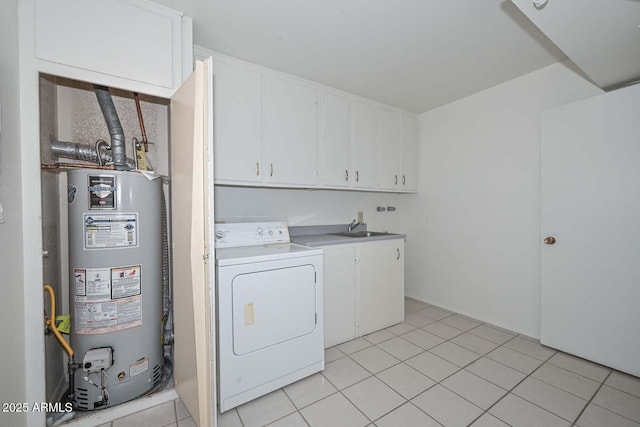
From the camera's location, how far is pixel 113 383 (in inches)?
62.4

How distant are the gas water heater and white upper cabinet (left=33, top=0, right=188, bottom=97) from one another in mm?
546

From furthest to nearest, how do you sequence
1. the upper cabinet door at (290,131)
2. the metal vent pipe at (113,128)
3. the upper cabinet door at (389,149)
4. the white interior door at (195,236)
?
the upper cabinet door at (389,149)
the upper cabinet door at (290,131)
the metal vent pipe at (113,128)
the white interior door at (195,236)

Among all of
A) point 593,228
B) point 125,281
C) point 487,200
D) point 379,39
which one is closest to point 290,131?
point 379,39

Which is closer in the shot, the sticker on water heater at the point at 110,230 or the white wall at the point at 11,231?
the white wall at the point at 11,231

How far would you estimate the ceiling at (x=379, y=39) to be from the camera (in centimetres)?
166

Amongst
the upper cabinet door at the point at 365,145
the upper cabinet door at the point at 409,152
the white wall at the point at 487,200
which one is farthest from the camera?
the upper cabinet door at the point at 409,152

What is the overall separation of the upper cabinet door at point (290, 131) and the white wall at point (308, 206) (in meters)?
0.40

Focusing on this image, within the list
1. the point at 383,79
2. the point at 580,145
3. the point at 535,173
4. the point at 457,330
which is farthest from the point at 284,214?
the point at 580,145

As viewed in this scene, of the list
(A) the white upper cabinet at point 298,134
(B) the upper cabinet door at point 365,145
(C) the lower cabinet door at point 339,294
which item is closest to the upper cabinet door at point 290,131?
(A) the white upper cabinet at point 298,134

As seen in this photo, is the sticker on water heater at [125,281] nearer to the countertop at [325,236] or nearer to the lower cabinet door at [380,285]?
the countertop at [325,236]

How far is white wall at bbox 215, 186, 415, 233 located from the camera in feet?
8.31

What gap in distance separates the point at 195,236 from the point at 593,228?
2.86 metres

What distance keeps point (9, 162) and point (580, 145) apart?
3633mm

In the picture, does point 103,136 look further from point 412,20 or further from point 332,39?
point 412,20
